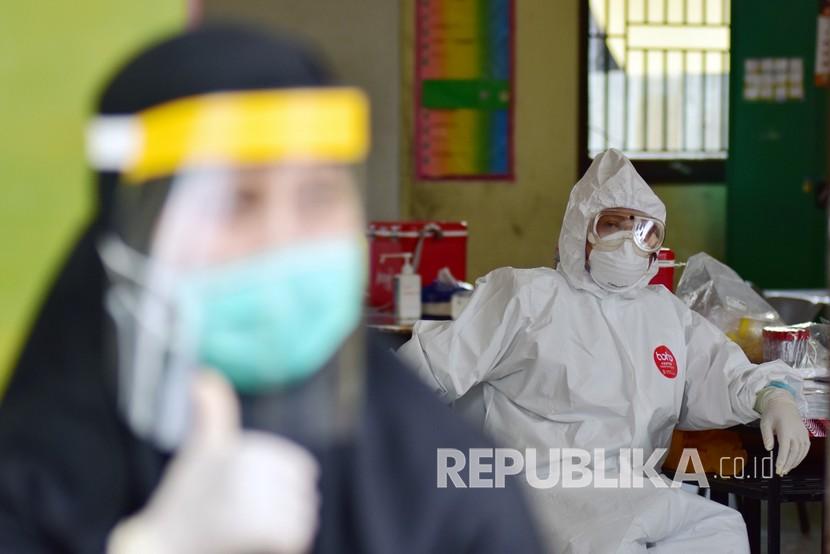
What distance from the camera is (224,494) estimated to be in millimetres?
795

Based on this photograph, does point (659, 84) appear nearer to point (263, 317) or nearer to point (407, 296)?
point (407, 296)

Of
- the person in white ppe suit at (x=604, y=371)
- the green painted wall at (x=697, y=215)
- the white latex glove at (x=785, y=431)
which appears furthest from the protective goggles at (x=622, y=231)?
the green painted wall at (x=697, y=215)

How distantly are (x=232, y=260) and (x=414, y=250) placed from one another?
3.02m

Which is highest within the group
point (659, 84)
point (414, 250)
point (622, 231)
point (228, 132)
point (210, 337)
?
point (659, 84)

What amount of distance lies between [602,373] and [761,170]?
3145 millimetres

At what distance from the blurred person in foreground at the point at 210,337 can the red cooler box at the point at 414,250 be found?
281cm

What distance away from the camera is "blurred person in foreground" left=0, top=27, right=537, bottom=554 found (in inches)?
30.1

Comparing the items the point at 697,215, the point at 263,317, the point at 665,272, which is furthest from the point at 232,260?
the point at 697,215

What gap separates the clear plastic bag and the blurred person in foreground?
228 cm

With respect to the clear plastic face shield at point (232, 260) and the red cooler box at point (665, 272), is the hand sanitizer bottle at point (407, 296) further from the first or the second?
the clear plastic face shield at point (232, 260)

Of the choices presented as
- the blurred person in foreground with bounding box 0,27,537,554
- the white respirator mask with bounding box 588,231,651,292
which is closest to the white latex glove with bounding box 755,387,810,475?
the white respirator mask with bounding box 588,231,651,292

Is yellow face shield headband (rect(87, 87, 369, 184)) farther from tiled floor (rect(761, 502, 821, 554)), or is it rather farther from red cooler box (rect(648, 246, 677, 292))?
tiled floor (rect(761, 502, 821, 554))

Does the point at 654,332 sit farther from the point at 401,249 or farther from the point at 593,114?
the point at 593,114

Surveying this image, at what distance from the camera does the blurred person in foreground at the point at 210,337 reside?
766 millimetres
